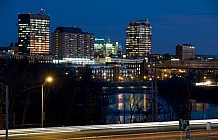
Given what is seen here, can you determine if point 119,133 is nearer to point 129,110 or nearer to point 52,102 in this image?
point 52,102

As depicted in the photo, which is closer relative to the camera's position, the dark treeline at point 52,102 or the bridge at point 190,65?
the dark treeline at point 52,102

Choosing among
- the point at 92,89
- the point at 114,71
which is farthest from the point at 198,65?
the point at 92,89

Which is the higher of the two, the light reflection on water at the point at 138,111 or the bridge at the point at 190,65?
the bridge at the point at 190,65

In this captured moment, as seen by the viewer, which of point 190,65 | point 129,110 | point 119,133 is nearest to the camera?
point 119,133

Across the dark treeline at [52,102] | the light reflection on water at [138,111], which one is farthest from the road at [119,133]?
the dark treeline at [52,102]

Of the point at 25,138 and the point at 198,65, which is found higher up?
the point at 198,65

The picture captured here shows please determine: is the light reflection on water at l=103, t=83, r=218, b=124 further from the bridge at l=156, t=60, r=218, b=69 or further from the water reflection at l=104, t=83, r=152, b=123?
the bridge at l=156, t=60, r=218, b=69

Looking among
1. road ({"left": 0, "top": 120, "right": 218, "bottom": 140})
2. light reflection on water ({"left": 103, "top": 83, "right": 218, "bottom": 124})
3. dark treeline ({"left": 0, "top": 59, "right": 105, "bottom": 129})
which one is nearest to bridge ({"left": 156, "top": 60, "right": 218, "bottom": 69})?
light reflection on water ({"left": 103, "top": 83, "right": 218, "bottom": 124})

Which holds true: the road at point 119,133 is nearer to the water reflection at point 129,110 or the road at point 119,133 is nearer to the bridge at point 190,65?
the water reflection at point 129,110

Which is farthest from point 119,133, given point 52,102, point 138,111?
point 138,111

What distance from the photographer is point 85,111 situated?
40156 millimetres

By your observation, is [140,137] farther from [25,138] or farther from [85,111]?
[85,111]

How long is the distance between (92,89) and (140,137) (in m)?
27.2

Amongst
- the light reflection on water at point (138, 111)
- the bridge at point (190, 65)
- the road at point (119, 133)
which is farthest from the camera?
the bridge at point (190, 65)
